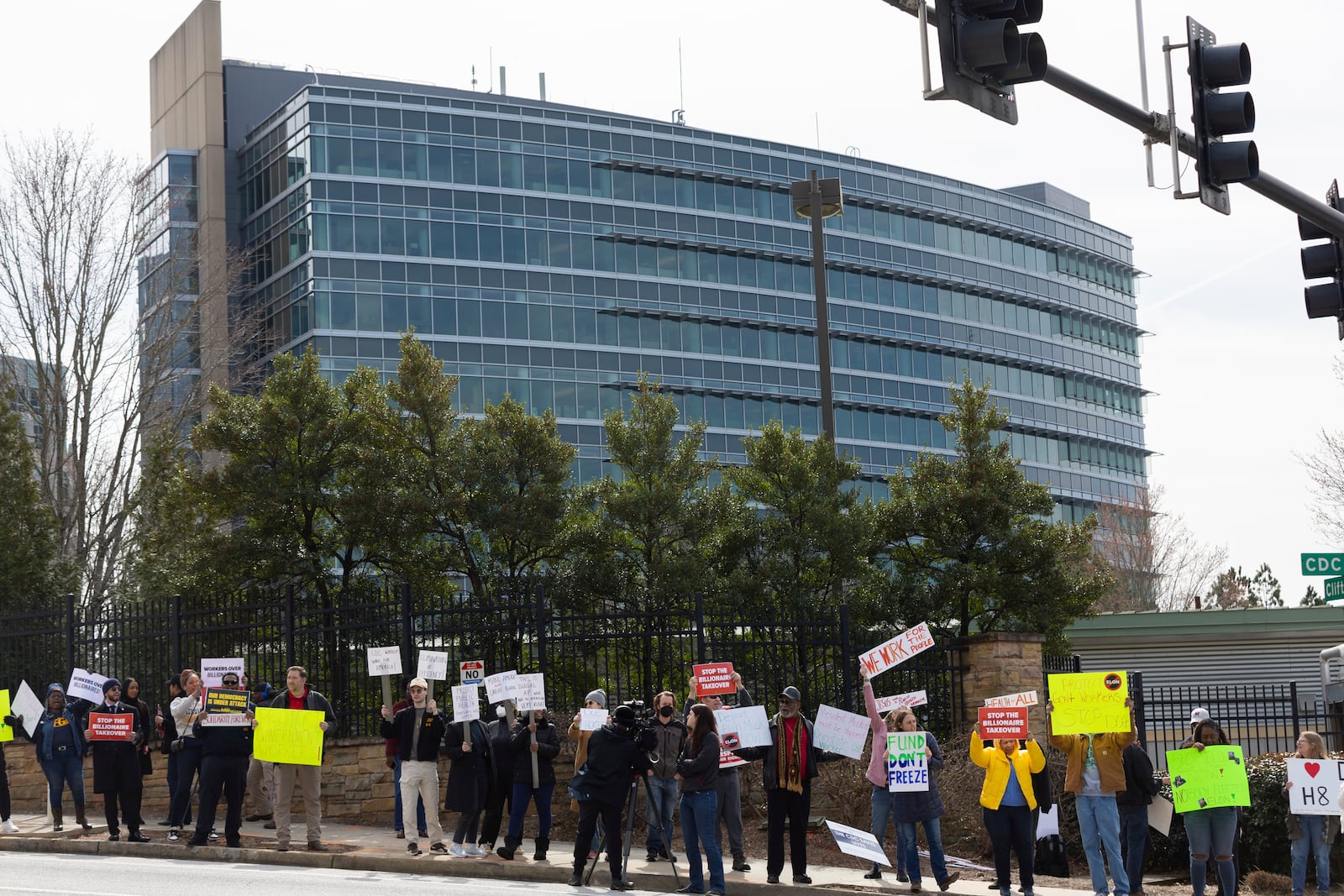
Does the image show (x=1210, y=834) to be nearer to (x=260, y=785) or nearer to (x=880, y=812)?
(x=880, y=812)

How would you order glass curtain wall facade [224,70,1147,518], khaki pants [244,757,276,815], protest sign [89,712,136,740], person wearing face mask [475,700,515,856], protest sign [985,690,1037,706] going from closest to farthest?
1. protest sign [985,690,1037,706]
2. person wearing face mask [475,700,515,856]
3. protest sign [89,712,136,740]
4. khaki pants [244,757,276,815]
5. glass curtain wall facade [224,70,1147,518]

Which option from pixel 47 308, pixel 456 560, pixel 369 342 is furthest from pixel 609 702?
pixel 369 342

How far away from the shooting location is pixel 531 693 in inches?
590

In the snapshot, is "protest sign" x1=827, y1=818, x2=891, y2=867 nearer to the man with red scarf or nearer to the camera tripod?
A: the man with red scarf

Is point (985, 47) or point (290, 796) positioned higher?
point (985, 47)

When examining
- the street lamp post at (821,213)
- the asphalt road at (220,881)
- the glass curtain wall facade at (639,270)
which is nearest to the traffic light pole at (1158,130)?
the asphalt road at (220,881)

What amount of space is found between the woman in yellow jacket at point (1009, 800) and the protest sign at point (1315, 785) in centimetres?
218

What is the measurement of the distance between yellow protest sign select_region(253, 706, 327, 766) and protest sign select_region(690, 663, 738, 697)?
3.70 meters

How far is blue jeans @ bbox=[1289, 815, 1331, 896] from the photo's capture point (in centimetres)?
1321

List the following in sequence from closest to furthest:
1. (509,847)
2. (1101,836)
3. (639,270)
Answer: (1101,836)
(509,847)
(639,270)

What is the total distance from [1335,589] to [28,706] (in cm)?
1426

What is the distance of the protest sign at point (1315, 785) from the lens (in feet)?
43.2

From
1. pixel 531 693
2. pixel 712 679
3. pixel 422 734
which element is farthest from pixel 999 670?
pixel 422 734

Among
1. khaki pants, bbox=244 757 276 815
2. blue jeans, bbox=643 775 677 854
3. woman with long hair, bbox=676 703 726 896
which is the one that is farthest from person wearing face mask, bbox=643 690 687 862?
khaki pants, bbox=244 757 276 815
